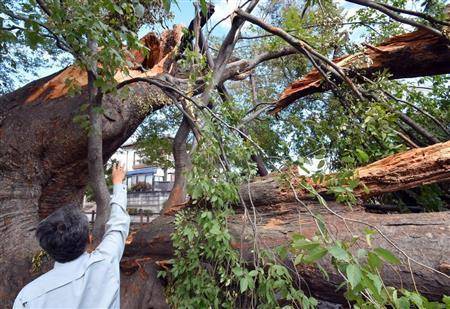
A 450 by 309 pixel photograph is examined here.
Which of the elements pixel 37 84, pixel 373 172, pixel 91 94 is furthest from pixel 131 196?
pixel 373 172

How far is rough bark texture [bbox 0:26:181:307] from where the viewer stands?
419cm

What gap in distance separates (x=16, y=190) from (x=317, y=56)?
4042 mm

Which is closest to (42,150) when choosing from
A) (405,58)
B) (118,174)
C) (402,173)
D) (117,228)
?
(118,174)

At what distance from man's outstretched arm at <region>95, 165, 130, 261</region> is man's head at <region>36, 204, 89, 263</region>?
0.35 ft

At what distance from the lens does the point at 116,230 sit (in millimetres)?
1807

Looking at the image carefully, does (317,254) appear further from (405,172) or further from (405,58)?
(405,58)

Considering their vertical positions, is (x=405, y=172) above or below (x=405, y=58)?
below

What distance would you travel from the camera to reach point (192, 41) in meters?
5.90

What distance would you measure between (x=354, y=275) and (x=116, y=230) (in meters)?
1.19

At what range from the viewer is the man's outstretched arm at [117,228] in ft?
5.55

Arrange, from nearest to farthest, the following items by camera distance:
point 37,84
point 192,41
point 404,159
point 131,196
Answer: point 404,159
point 37,84
point 192,41
point 131,196

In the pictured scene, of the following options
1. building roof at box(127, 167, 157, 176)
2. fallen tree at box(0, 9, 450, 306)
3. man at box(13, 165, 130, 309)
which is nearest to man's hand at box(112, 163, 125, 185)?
man at box(13, 165, 130, 309)

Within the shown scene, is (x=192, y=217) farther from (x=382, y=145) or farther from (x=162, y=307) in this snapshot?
(x=382, y=145)

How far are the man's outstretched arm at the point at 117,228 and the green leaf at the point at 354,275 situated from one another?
1.09 meters
